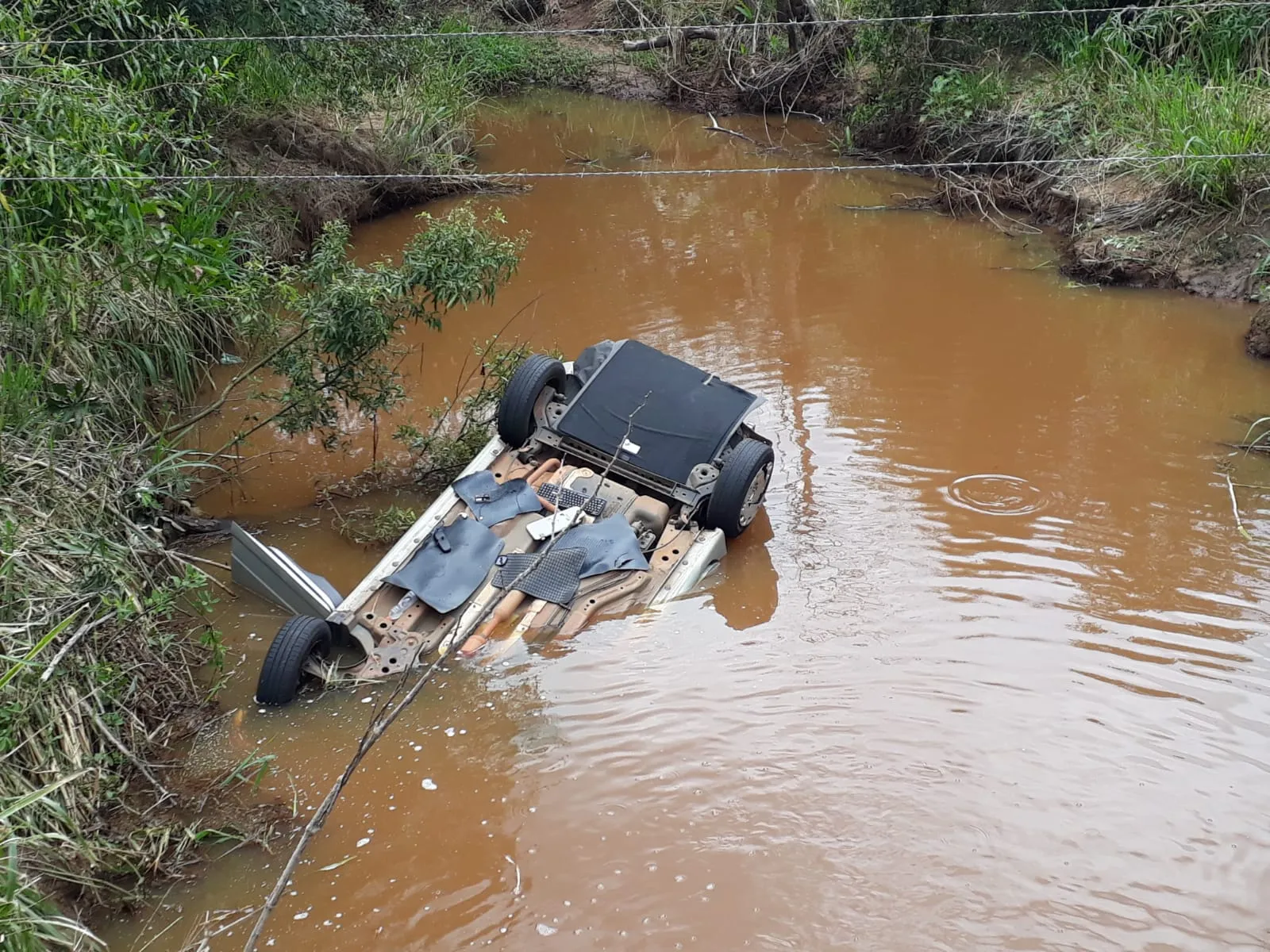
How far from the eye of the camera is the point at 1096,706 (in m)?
4.88

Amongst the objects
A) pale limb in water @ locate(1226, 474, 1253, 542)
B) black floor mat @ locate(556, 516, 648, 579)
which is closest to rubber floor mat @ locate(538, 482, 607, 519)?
black floor mat @ locate(556, 516, 648, 579)

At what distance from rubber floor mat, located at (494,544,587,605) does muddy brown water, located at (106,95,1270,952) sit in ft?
0.86

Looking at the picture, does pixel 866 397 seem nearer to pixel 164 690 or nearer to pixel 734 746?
pixel 734 746

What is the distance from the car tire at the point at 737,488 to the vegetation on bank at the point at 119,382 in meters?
1.93

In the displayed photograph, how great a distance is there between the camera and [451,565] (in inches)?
217

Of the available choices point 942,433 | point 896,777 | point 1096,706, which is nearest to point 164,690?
point 896,777

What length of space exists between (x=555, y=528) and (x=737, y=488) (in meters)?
1.05

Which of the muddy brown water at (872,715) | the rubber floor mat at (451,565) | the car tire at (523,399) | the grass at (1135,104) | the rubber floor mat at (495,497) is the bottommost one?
the muddy brown water at (872,715)

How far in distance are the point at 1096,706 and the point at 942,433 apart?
2924mm

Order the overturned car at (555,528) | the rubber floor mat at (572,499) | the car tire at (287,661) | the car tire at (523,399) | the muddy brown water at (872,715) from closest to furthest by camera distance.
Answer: the muddy brown water at (872,715)
the car tire at (287,661)
the overturned car at (555,528)
the rubber floor mat at (572,499)
the car tire at (523,399)

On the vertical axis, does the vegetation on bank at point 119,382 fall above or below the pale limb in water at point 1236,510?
above

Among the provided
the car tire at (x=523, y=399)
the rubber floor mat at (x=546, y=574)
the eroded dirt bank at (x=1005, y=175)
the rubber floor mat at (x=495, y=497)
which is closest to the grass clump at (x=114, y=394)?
the car tire at (x=523, y=399)

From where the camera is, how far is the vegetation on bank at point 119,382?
4008 mm

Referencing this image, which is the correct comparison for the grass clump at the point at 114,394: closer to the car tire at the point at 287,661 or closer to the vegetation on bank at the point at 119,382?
the vegetation on bank at the point at 119,382
